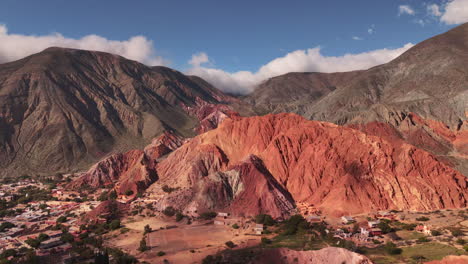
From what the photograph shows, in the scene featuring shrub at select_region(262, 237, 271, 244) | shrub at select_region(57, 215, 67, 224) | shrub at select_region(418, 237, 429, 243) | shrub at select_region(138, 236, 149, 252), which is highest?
shrub at select_region(57, 215, 67, 224)

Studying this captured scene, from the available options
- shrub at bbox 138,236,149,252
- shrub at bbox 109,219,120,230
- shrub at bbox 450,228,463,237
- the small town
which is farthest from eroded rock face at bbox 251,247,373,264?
shrub at bbox 109,219,120,230

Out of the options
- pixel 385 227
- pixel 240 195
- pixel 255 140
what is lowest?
pixel 385 227

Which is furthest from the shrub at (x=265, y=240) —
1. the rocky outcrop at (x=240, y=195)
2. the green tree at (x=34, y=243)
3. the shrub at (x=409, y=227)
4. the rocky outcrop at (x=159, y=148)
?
the rocky outcrop at (x=159, y=148)

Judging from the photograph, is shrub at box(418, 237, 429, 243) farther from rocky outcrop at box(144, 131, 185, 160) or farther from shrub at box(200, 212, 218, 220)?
rocky outcrop at box(144, 131, 185, 160)

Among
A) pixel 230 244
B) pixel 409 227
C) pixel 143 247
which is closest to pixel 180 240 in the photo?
pixel 143 247

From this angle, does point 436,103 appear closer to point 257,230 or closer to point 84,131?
point 257,230

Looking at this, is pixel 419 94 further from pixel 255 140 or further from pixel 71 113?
pixel 71 113

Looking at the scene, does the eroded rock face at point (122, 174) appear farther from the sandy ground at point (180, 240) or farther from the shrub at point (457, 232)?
the shrub at point (457, 232)
